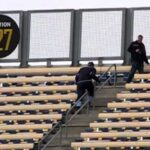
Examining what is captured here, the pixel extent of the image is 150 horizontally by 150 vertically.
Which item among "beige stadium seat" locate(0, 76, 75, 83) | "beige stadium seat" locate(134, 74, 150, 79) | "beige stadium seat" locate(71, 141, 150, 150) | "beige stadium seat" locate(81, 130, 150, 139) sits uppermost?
"beige stadium seat" locate(134, 74, 150, 79)

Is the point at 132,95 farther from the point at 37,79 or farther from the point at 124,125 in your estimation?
the point at 37,79

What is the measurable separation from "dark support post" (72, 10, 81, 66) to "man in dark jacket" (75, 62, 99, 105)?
98.0 inches

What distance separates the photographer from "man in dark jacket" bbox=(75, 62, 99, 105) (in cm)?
2566

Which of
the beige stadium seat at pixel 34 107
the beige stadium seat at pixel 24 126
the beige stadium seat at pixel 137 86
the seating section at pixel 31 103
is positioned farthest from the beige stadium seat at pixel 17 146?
the beige stadium seat at pixel 137 86

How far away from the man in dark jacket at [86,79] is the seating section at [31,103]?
0.43m

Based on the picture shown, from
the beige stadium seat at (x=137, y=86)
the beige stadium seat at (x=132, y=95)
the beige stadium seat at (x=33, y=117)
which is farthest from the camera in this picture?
the beige stadium seat at (x=137, y=86)

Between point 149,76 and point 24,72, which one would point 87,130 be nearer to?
point 149,76

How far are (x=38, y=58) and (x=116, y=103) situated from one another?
4.09 metres

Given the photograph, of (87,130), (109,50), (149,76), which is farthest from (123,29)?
(87,130)

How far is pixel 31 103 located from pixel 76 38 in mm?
2716

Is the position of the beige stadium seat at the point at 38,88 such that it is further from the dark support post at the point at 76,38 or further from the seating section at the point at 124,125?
the dark support post at the point at 76,38

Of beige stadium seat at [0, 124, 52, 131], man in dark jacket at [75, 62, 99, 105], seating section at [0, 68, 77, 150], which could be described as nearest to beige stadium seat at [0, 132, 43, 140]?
seating section at [0, 68, 77, 150]

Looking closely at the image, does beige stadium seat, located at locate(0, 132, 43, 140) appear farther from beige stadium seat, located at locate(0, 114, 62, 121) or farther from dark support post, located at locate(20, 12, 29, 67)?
dark support post, located at locate(20, 12, 29, 67)

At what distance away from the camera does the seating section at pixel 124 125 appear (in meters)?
23.5
